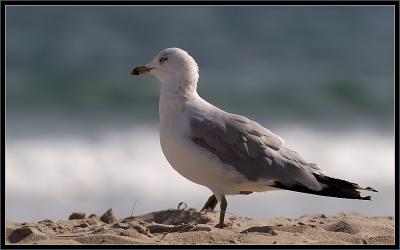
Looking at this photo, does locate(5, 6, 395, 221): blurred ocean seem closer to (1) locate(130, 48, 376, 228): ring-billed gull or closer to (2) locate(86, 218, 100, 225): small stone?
(2) locate(86, 218, 100, 225): small stone

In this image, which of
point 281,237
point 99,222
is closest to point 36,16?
point 99,222


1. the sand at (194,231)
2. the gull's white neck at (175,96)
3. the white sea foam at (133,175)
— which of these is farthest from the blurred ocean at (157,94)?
the gull's white neck at (175,96)

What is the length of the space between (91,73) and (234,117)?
9.66 m

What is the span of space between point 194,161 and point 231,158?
254mm

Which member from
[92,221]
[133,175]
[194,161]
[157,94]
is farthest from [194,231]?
[157,94]

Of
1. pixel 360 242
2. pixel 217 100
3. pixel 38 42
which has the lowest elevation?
pixel 360 242

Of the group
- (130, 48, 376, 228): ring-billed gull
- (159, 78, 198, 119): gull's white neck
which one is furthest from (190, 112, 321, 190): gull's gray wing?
(159, 78, 198, 119): gull's white neck

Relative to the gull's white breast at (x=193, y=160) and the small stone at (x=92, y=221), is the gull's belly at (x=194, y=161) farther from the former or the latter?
the small stone at (x=92, y=221)

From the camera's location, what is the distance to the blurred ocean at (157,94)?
32.7 feet

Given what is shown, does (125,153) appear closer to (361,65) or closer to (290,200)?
(290,200)

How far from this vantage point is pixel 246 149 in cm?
571

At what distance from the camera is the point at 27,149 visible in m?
11.4

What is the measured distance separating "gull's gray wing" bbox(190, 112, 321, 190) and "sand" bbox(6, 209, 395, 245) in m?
0.38

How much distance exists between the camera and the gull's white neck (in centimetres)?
597
